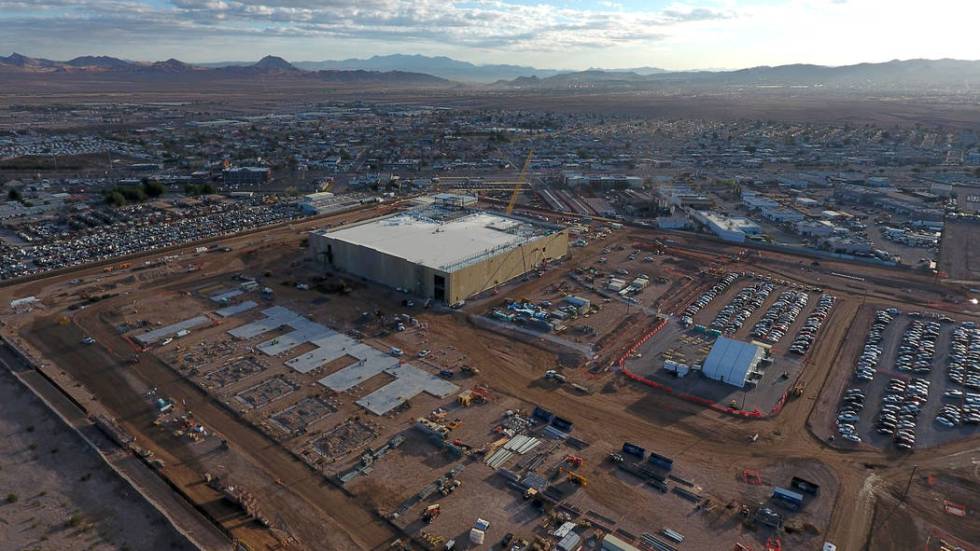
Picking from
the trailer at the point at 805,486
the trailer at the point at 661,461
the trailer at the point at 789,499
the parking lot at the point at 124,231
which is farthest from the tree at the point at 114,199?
the trailer at the point at 805,486

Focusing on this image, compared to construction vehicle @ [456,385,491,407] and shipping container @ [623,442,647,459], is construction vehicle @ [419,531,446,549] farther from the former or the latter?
shipping container @ [623,442,647,459]

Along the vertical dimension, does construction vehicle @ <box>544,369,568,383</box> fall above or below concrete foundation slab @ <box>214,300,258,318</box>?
below

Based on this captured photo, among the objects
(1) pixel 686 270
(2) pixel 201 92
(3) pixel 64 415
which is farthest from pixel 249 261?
(2) pixel 201 92

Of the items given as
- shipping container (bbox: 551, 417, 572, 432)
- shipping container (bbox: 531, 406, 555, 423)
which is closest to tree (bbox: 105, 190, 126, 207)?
shipping container (bbox: 531, 406, 555, 423)

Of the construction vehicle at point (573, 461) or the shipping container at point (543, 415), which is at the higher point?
the shipping container at point (543, 415)

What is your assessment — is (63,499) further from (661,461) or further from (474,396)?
(661,461)

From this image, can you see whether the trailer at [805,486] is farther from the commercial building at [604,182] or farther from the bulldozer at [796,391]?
the commercial building at [604,182]

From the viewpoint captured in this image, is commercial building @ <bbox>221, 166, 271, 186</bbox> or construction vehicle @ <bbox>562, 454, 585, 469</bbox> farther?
commercial building @ <bbox>221, 166, 271, 186</bbox>
